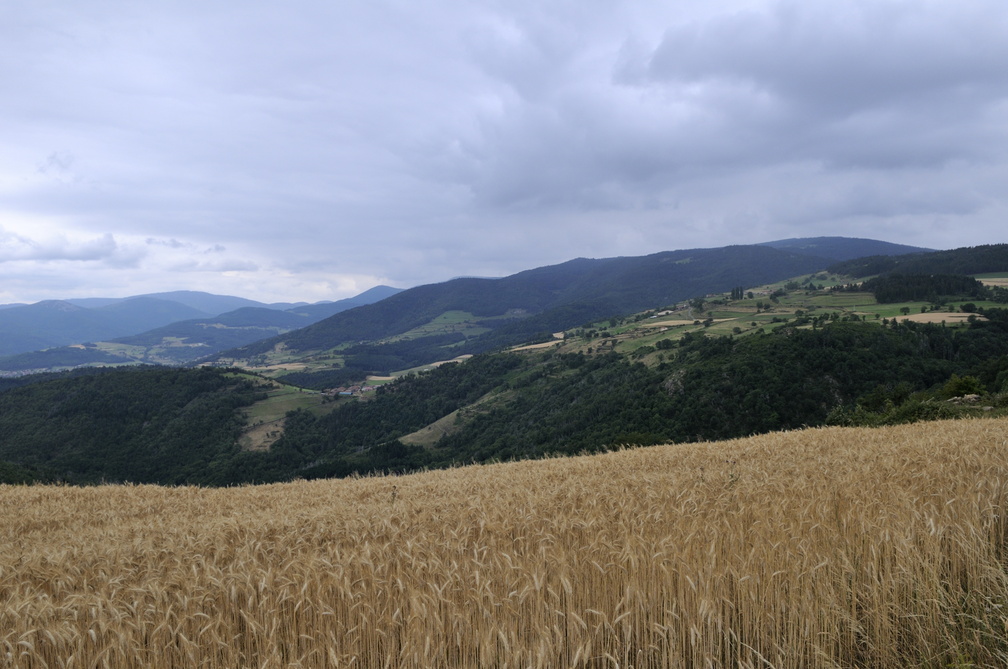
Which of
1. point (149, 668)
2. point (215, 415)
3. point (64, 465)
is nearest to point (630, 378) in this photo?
point (149, 668)

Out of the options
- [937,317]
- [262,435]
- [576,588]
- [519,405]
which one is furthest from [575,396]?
[576,588]

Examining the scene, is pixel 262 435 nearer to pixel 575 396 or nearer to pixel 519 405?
pixel 519 405

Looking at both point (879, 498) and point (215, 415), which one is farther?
point (215, 415)

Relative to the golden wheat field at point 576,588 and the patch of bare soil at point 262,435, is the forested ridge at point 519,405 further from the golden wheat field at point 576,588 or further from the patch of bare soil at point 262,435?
the golden wheat field at point 576,588

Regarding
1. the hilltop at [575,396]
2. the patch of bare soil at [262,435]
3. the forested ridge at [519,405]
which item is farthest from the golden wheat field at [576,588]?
the patch of bare soil at [262,435]

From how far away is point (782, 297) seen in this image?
166625 mm

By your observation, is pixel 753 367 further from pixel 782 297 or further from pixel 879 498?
pixel 782 297

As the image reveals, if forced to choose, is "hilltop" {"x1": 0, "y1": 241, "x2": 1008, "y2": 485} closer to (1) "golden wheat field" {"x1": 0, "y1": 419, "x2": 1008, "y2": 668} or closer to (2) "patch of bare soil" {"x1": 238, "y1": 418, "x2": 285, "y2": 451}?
(2) "patch of bare soil" {"x1": 238, "y1": 418, "x2": 285, "y2": 451}

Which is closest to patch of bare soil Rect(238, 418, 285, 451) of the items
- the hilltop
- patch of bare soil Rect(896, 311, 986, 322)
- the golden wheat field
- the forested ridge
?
the hilltop

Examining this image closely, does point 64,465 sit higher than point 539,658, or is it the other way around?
point 539,658

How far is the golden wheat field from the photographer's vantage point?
10.3 ft

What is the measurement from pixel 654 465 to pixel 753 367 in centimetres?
8054

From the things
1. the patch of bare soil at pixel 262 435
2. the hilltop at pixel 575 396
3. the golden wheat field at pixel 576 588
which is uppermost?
the golden wheat field at pixel 576 588

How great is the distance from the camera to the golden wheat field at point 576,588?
314 cm
